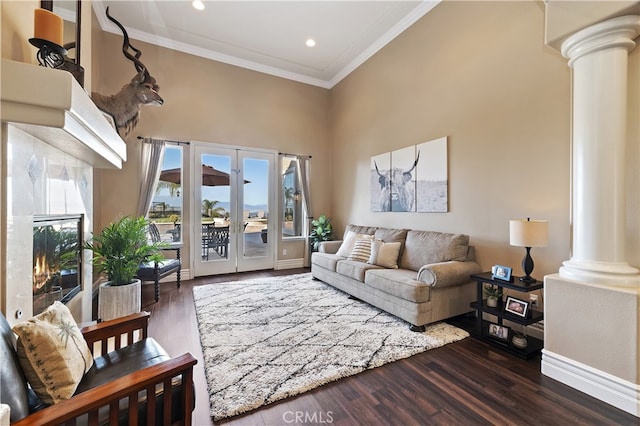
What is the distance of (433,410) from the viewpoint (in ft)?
5.70

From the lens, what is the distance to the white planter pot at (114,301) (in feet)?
9.16

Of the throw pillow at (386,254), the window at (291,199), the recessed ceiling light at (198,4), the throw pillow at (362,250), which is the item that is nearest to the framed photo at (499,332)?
the throw pillow at (386,254)

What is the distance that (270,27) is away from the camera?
4.39 meters

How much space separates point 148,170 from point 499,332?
5236 mm

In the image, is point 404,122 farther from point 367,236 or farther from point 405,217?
point 367,236

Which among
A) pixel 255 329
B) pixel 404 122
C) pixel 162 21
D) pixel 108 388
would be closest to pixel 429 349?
pixel 255 329

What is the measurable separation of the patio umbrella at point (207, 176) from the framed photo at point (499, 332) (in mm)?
4599

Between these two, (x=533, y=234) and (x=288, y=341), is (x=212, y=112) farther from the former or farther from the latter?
(x=533, y=234)

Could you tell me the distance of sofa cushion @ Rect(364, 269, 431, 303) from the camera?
109 inches

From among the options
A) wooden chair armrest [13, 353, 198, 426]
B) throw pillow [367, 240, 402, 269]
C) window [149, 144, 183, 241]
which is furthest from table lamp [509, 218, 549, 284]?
window [149, 144, 183, 241]

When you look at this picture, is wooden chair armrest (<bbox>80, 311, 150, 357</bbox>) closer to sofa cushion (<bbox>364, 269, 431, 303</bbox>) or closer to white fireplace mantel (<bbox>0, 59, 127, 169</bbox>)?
white fireplace mantel (<bbox>0, 59, 127, 169</bbox>)

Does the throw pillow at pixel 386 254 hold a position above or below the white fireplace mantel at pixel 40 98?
below

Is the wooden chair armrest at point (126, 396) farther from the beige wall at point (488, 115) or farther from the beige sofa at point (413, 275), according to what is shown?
the beige wall at point (488, 115)

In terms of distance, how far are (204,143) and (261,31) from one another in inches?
82.8
